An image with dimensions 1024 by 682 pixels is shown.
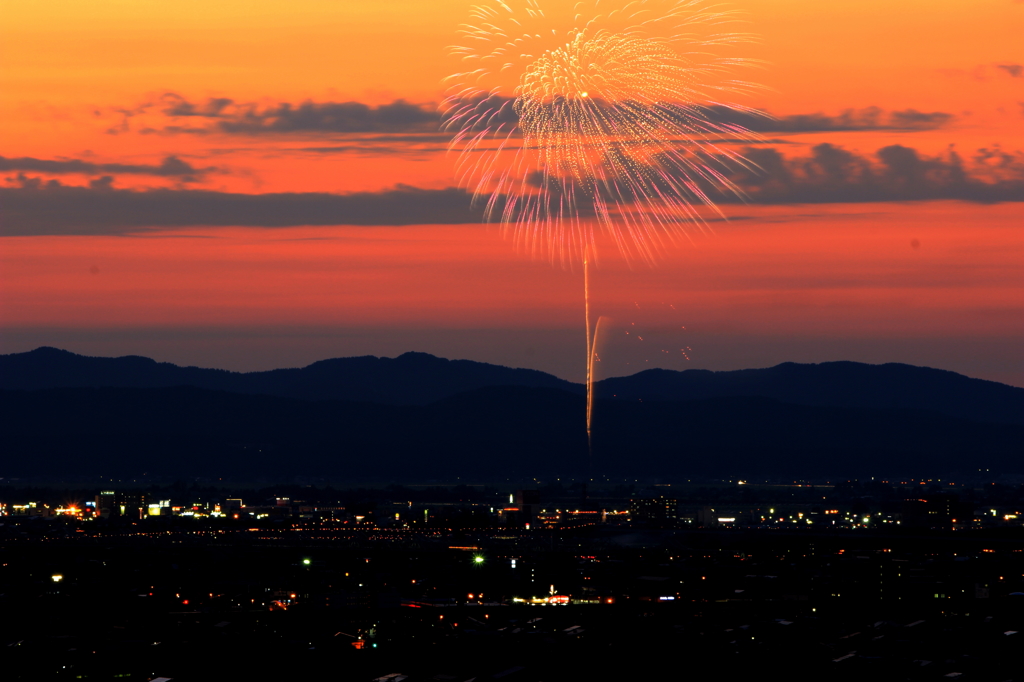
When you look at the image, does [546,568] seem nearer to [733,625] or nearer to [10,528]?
[733,625]

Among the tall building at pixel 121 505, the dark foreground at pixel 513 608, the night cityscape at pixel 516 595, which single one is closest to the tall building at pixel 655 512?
the night cityscape at pixel 516 595

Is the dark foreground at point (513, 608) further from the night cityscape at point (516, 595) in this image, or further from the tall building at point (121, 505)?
the tall building at point (121, 505)

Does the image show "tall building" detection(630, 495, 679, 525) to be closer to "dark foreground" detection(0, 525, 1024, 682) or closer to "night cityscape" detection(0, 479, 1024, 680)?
"night cityscape" detection(0, 479, 1024, 680)

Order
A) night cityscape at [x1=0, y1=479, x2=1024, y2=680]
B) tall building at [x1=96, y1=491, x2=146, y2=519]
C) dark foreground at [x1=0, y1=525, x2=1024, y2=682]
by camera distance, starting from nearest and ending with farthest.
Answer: dark foreground at [x1=0, y1=525, x2=1024, y2=682], night cityscape at [x1=0, y1=479, x2=1024, y2=680], tall building at [x1=96, y1=491, x2=146, y2=519]

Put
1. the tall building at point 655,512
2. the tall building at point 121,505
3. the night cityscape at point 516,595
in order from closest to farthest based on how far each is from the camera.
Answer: the night cityscape at point 516,595
the tall building at point 655,512
the tall building at point 121,505

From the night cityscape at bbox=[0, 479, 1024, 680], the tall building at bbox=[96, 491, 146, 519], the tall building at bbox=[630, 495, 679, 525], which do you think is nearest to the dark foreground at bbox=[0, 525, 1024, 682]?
the night cityscape at bbox=[0, 479, 1024, 680]

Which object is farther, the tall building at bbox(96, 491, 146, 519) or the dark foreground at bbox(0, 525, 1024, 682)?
the tall building at bbox(96, 491, 146, 519)

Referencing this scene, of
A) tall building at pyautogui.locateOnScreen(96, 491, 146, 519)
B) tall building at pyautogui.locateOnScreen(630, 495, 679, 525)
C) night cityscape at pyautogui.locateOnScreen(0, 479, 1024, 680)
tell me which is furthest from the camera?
tall building at pyautogui.locateOnScreen(96, 491, 146, 519)

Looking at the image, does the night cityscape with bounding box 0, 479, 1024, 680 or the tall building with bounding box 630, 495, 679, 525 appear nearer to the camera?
the night cityscape with bounding box 0, 479, 1024, 680

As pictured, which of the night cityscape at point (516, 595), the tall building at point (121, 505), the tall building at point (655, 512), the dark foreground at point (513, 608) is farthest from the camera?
the tall building at point (121, 505)
